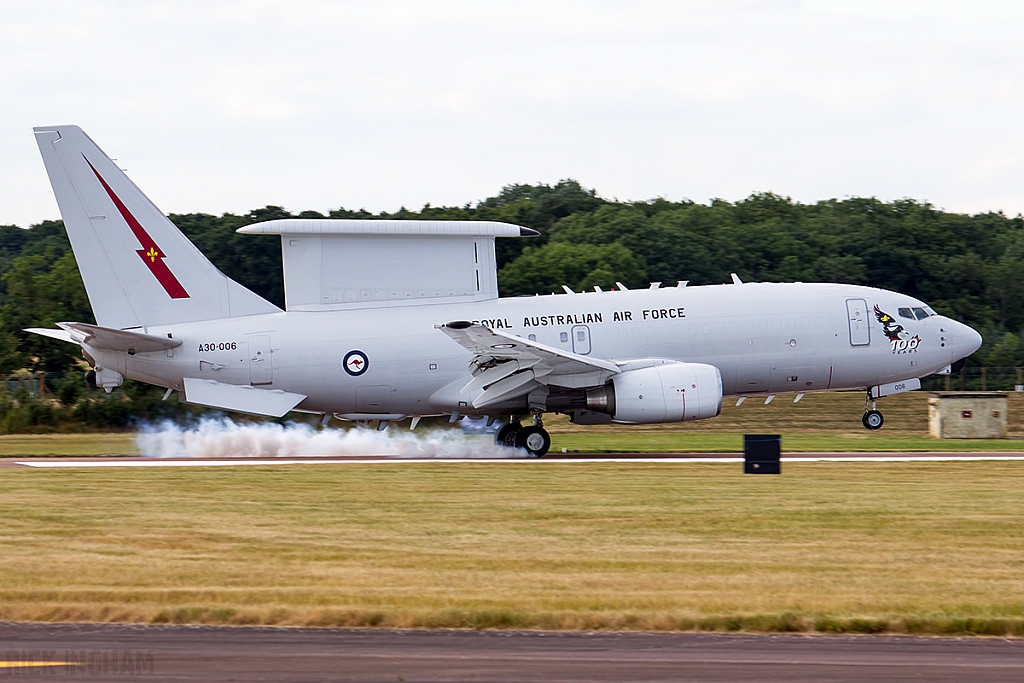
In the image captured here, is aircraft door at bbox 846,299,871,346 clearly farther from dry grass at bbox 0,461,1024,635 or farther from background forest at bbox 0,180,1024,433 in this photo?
background forest at bbox 0,180,1024,433

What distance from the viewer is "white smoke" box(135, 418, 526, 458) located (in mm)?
32688

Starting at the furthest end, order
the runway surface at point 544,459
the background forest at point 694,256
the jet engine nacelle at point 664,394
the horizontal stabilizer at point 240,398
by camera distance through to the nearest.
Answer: the background forest at point 694,256 → the horizontal stabilizer at point 240,398 → the jet engine nacelle at point 664,394 → the runway surface at point 544,459

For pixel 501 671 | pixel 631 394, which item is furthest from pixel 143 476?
pixel 501 671

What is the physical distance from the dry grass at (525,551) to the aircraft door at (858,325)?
780 centimetres

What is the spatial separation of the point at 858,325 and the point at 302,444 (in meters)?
14.9

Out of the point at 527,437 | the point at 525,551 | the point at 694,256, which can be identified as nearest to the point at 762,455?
the point at 527,437

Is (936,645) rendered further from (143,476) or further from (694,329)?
(694,329)

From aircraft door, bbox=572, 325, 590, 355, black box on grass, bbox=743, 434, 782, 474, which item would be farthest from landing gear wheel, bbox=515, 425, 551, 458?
black box on grass, bbox=743, 434, 782, 474

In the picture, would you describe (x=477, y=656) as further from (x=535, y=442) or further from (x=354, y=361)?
(x=354, y=361)

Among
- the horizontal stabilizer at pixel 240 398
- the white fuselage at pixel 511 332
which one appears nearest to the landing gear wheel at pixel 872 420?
the white fuselage at pixel 511 332

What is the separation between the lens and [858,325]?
32656 millimetres

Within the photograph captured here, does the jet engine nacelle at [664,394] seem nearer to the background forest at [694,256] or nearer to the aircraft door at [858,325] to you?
the aircraft door at [858,325]

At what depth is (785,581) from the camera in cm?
1361

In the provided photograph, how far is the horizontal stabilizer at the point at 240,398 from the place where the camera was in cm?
3139
